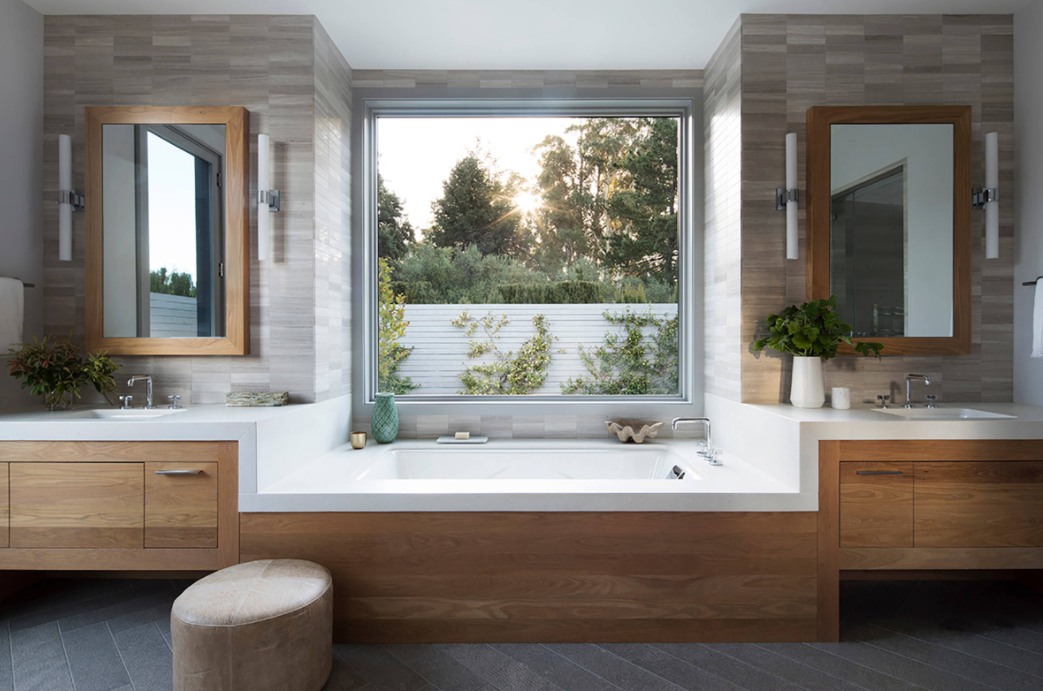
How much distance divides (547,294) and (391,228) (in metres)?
0.96

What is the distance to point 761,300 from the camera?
9.05 feet

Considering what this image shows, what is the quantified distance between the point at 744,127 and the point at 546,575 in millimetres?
2170

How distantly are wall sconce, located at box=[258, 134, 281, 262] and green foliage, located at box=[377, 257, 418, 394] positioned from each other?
0.78 meters

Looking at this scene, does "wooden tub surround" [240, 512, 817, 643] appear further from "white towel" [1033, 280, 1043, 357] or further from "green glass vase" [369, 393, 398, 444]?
"white towel" [1033, 280, 1043, 357]

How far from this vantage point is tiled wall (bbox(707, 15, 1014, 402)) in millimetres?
2762

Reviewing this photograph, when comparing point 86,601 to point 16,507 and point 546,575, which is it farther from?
point 546,575

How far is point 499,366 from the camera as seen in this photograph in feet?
11.0

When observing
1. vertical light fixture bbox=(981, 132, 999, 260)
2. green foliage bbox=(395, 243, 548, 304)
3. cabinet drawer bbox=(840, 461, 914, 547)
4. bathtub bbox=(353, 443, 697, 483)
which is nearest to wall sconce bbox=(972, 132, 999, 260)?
vertical light fixture bbox=(981, 132, 999, 260)

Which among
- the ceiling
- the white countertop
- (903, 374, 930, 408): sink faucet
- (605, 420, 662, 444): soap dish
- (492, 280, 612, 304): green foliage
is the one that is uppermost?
the ceiling

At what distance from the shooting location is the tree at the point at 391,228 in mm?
3352

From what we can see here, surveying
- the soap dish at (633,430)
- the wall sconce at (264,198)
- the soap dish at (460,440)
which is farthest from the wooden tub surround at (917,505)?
the wall sconce at (264,198)

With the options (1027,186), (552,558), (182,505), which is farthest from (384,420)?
(1027,186)

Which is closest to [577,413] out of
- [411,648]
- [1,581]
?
[411,648]

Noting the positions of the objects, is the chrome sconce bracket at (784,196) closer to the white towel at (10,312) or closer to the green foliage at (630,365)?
the green foliage at (630,365)
